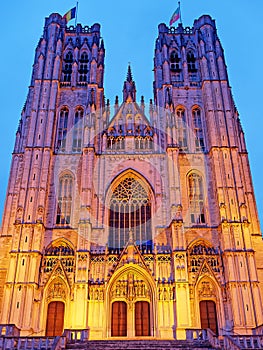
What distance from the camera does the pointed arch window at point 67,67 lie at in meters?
38.2

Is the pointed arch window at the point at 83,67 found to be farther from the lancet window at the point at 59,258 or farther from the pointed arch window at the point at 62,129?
the lancet window at the point at 59,258

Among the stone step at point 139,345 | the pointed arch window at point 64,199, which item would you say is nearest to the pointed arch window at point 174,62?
the pointed arch window at point 64,199

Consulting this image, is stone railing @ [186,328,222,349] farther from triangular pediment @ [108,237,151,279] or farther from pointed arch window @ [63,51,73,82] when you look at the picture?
pointed arch window @ [63,51,73,82]

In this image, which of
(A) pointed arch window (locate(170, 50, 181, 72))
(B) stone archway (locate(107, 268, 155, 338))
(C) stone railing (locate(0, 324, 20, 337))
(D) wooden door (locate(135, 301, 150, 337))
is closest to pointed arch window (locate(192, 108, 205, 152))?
(A) pointed arch window (locate(170, 50, 181, 72))

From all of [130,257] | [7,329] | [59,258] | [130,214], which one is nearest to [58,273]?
[59,258]

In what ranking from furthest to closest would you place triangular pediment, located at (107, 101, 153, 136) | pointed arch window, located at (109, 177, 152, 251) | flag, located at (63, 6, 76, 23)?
flag, located at (63, 6, 76, 23), triangular pediment, located at (107, 101, 153, 136), pointed arch window, located at (109, 177, 152, 251)

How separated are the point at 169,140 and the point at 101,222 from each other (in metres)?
8.73

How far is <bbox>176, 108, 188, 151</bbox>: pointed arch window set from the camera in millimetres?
34281

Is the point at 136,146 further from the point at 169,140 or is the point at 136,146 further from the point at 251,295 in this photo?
the point at 251,295

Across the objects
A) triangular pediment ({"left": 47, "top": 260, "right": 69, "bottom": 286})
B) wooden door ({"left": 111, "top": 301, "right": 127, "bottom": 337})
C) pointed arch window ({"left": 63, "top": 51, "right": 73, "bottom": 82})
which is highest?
pointed arch window ({"left": 63, "top": 51, "right": 73, "bottom": 82})

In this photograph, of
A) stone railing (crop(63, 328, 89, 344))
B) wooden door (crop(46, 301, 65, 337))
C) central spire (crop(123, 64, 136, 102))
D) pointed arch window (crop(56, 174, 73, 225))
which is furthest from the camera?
central spire (crop(123, 64, 136, 102))

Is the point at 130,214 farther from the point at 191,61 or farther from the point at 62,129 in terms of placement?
the point at 191,61

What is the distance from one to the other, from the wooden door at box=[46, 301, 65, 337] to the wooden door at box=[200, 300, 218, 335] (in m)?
9.59

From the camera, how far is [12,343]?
19.2m
